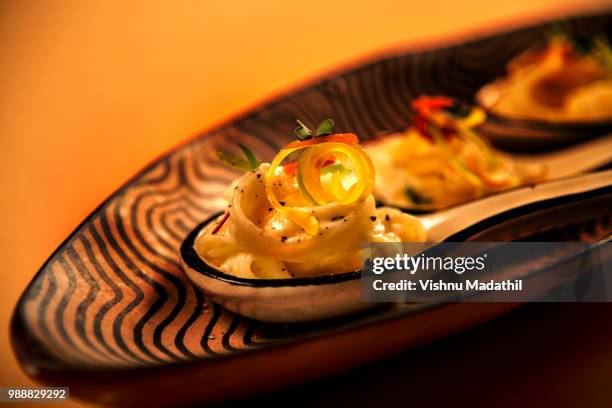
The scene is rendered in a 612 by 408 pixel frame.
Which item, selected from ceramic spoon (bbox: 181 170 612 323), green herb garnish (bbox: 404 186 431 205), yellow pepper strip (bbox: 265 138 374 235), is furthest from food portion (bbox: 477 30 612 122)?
ceramic spoon (bbox: 181 170 612 323)

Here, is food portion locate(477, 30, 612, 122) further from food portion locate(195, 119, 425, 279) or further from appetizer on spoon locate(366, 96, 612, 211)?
food portion locate(195, 119, 425, 279)

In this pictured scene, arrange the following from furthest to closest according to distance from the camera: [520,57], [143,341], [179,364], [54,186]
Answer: [520,57], [54,186], [143,341], [179,364]

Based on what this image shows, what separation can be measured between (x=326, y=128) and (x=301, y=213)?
0.55 feet

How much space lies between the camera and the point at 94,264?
1.24 m

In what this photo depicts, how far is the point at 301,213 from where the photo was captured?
1.19 meters

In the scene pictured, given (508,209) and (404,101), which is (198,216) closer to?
(508,209)

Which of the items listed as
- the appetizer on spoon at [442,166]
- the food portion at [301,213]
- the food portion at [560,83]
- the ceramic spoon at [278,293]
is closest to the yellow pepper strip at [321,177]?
the food portion at [301,213]

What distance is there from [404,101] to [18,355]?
1.59 meters

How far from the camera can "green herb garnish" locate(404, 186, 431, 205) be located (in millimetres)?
1721

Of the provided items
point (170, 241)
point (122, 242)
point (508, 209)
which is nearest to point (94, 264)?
point (122, 242)

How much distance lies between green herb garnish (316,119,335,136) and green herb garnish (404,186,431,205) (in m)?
0.65

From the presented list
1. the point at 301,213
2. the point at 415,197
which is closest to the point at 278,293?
the point at 301,213

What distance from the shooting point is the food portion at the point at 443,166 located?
5.55ft

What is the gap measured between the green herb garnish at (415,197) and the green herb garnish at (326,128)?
2.13 feet
